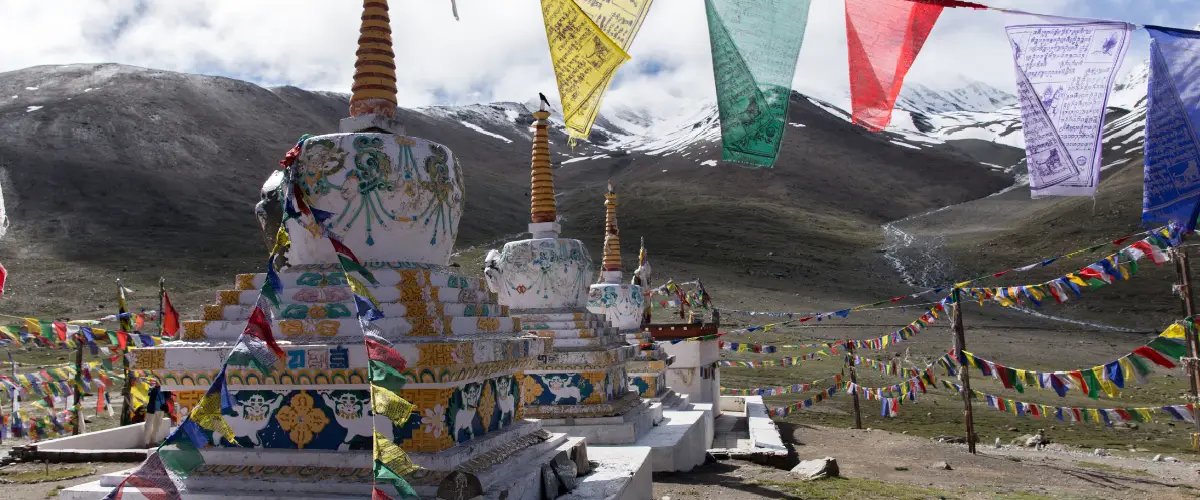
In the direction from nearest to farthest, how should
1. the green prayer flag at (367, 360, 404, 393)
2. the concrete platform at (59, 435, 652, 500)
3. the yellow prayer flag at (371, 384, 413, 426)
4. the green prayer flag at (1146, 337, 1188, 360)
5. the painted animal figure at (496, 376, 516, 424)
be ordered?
1. the yellow prayer flag at (371, 384, 413, 426)
2. the green prayer flag at (367, 360, 404, 393)
3. the concrete platform at (59, 435, 652, 500)
4. the painted animal figure at (496, 376, 516, 424)
5. the green prayer flag at (1146, 337, 1188, 360)

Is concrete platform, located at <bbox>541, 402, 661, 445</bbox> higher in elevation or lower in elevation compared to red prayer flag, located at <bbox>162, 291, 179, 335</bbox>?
lower

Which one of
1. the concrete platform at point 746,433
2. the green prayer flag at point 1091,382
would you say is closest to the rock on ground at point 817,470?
the concrete platform at point 746,433

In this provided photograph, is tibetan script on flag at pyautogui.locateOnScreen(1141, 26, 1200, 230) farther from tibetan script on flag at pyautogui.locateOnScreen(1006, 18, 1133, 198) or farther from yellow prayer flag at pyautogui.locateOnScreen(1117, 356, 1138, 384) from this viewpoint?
yellow prayer flag at pyautogui.locateOnScreen(1117, 356, 1138, 384)

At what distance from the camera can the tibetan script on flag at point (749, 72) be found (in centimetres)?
705

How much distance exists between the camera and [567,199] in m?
86.6

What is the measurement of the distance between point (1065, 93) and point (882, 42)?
69.2 inches

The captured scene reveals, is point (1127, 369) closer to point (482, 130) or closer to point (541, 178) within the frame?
point (541, 178)

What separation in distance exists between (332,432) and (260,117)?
91696 mm

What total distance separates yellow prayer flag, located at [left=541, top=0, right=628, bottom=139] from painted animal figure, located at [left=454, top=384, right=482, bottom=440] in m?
2.42

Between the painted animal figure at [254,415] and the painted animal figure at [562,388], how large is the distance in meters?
5.91

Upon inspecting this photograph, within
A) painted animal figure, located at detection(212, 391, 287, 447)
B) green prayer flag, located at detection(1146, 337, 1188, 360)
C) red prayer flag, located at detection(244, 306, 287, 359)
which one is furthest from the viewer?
green prayer flag, located at detection(1146, 337, 1188, 360)

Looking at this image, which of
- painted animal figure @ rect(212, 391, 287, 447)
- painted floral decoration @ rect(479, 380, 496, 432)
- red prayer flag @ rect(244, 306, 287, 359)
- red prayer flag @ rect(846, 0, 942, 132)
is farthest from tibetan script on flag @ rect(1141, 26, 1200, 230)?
painted animal figure @ rect(212, 391, 287, 447)

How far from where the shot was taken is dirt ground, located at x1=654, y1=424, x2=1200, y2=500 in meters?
9.88

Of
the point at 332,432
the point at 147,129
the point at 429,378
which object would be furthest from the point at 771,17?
the point at 147,129
